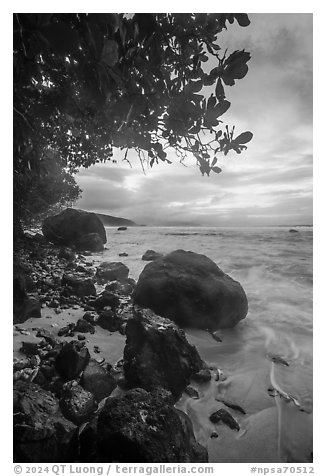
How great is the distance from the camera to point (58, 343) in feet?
11.8

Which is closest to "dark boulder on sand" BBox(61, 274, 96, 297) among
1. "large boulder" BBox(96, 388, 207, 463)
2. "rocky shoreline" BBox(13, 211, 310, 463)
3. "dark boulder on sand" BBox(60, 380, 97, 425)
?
"rocky shoreline" BBox(13, 211, 310, 463)

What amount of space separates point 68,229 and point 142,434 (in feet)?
38.2

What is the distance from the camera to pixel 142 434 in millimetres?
1994

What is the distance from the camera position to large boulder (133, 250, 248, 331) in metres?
4.80

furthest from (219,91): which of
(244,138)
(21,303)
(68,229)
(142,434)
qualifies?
(68,229)

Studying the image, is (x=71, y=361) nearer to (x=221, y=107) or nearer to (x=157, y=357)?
(x=157, y=357)

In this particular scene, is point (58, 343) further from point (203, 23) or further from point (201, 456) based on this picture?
point (203, 23)

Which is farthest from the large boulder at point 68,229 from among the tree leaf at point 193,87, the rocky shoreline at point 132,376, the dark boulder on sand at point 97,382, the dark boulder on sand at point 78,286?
the tree leaf at point 193,87

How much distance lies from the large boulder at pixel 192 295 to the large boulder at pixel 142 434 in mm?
2538

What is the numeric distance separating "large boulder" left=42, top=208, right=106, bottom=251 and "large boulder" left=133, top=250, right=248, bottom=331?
7482mm

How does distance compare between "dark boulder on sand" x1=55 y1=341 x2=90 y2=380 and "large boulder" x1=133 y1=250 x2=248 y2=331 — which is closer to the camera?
"dark boulder on sand" x1=55 y1=341 x2=90 y2=380

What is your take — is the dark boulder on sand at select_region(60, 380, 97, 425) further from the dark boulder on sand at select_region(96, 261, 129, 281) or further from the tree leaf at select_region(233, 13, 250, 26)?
the dark boulder on sand at select_region(96, 261, 129, 281)

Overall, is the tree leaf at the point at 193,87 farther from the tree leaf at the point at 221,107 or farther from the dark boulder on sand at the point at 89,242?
the dark boulder on sand at the point at 89,242
